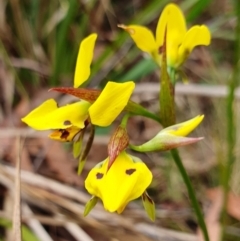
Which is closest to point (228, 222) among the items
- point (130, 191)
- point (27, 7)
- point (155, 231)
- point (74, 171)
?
point (155, 231)

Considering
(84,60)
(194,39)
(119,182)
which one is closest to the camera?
(119,182)

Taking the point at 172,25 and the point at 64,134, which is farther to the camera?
the point at 172,25

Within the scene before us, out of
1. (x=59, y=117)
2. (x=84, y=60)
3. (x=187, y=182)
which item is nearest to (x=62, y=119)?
(x=59, y=117)

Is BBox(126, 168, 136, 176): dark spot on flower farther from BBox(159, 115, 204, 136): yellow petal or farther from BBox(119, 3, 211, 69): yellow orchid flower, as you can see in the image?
BBox(119, 3, 211, 69): yellow orchid flower

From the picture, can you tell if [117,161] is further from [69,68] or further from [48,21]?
[48,21]

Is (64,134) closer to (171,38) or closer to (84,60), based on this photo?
(84,60)
